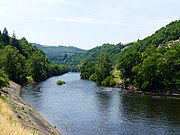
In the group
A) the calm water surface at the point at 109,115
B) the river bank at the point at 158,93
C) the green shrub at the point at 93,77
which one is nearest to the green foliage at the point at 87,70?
the green shrub at the point at 93,77

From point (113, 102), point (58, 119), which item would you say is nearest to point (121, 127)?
point (58, 119)

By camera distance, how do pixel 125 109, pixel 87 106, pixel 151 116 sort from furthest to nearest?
pixel 87 106 → pixel 125 109 → pixel 151 116

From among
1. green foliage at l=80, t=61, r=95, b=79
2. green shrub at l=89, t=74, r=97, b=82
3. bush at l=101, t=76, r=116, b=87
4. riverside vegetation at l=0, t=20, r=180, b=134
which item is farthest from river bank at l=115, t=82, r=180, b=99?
green foliage at l=80, t=61, r=95, b=79

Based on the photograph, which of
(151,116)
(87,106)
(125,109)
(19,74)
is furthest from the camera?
(19,74)

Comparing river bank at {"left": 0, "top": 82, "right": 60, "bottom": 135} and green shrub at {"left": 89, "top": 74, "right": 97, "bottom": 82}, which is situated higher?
green shrub at {"left": 89, "top": 74, "right": 97, "bottom": 82}

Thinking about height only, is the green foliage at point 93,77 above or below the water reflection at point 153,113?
above

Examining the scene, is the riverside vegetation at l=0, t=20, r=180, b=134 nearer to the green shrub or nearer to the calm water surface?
the green shrub

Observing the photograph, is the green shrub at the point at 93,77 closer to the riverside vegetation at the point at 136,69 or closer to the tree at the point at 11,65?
the riverside vegetation at the point at 136,69

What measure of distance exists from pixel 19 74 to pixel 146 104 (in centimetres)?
7120

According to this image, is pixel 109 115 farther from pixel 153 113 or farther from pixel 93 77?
pixel 93 77

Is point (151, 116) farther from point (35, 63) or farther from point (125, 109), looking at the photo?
point (35, 63)

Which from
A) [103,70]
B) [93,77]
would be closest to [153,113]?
[103,70]

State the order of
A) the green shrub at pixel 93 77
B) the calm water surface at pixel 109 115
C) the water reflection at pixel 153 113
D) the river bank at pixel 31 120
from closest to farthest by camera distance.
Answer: the river bank at pixel 31 120
the calm water surface at pixel 109 115
the water reflection at pixel 153 113
the green shrub at pixel 93 77

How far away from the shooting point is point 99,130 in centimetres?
4912
